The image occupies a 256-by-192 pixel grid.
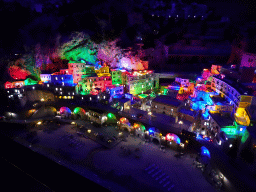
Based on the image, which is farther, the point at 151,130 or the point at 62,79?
the point at 62,79

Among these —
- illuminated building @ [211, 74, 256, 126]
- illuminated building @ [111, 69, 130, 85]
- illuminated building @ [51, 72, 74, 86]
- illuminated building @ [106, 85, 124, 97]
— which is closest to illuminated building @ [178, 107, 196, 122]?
illuminated building @ [211, 74, 256, 126]

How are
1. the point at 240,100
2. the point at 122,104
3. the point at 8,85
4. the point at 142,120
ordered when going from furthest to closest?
the point at 8,85
the point at 122,104
the point at 142,120
the point at 240,100

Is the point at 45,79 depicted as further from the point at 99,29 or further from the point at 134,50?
the point at 134,50

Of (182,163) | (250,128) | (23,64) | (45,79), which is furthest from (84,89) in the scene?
(250,128)

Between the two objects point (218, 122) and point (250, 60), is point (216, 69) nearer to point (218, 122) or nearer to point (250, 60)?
point (250, 60)

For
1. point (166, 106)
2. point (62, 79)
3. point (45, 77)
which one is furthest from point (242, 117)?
point (45, 77)
